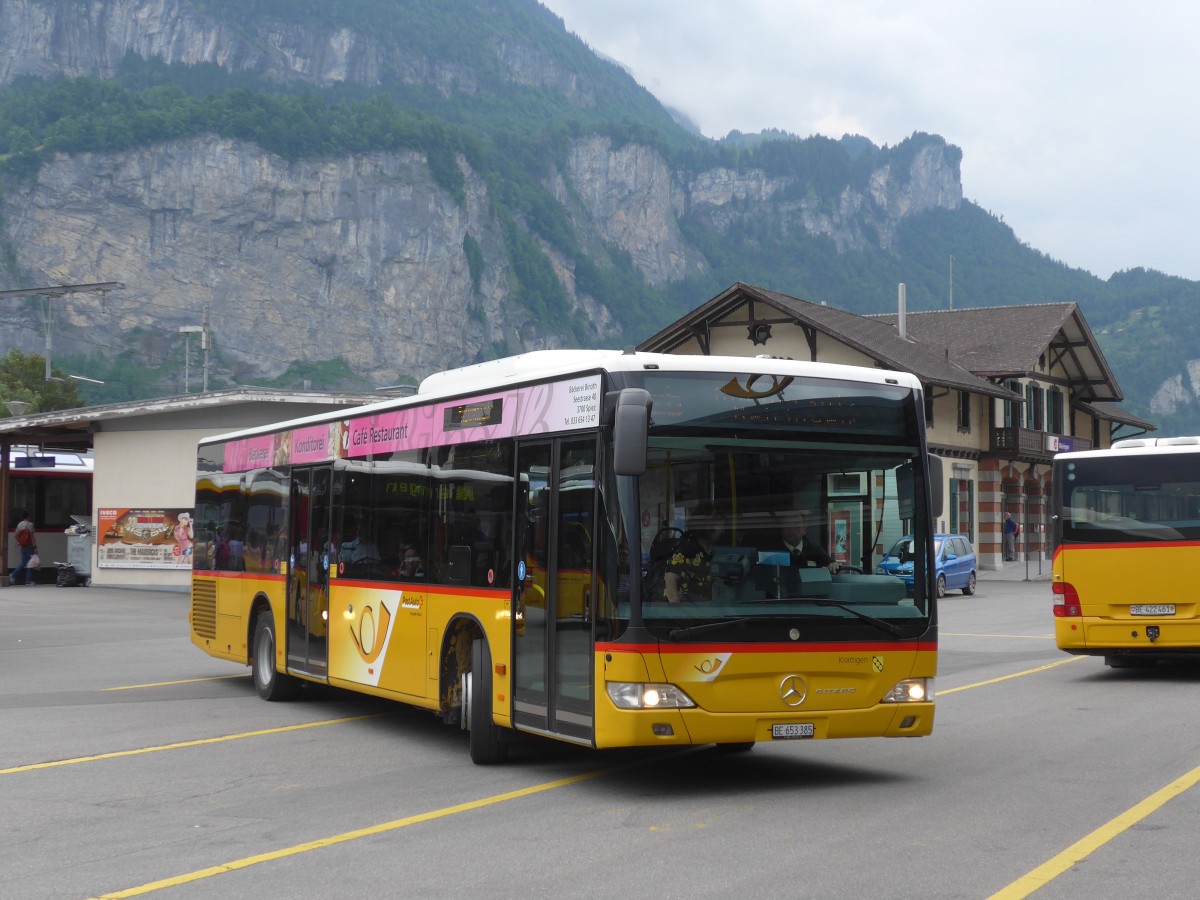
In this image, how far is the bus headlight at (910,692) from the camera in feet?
31.3

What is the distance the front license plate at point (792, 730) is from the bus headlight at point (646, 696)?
65cm

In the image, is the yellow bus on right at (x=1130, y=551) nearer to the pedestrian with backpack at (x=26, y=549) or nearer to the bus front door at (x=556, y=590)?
the bus front door at (x=556, y=590)

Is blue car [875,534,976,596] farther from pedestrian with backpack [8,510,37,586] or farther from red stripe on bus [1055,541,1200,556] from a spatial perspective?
pedestrian with backpack [8,510,37,586]

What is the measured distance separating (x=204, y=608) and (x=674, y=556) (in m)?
9.71

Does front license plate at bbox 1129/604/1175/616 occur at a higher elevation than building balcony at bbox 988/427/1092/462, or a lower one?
lower

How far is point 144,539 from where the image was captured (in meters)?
38.7

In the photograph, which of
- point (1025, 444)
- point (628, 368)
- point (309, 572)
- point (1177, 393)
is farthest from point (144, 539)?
point (1177, 393)

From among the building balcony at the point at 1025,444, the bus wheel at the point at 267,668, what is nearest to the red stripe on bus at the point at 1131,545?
the bus wheel at the point at 267,668

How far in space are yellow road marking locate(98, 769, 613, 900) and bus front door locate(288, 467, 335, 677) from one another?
14.2 ft

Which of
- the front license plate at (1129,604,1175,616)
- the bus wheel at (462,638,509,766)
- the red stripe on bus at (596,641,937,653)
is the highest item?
the red stripe on bus at (596,641,937,653)

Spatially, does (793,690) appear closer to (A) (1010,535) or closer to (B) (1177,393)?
(A) (1010,535)

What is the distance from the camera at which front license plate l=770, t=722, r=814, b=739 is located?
364 inches

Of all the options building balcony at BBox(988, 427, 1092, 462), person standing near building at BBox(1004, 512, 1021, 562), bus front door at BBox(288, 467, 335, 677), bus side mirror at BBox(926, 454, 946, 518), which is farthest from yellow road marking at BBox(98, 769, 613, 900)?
person standing near building at BBox(1004, 512, 1021, 562)

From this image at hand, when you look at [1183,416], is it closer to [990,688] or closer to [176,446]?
[176,446]
